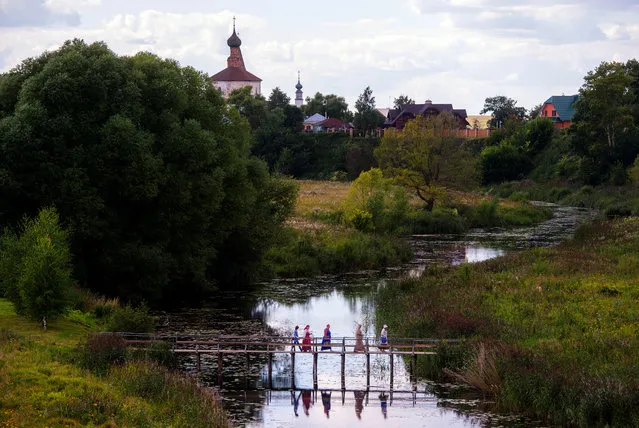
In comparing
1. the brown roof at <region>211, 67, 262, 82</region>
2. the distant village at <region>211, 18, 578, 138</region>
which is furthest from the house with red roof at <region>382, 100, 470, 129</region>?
the brown roof at <region>211, 67, 262, 82</region>

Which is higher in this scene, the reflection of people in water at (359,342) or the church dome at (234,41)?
the church dome at (234,41)

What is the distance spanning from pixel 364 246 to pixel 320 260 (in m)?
4.53

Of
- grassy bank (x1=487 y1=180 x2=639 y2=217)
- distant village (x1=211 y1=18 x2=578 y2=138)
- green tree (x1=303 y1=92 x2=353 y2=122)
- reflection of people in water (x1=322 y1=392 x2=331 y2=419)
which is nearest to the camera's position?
reflection of people in water (x1=322 y1=392 x2=331 y2=419)

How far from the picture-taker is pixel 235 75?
182 metres

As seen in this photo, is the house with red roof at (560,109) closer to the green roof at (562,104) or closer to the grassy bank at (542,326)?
the green roof at (562,104)

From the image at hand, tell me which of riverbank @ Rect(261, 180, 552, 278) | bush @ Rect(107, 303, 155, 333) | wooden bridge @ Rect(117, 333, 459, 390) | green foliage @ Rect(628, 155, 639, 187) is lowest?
wooden bridge @ Rect(117, 333, 459, 390)

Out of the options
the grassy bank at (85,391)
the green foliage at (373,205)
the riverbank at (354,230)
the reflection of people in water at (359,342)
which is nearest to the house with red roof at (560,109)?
the riverbank at (354,230)

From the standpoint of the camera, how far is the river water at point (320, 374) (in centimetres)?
2855

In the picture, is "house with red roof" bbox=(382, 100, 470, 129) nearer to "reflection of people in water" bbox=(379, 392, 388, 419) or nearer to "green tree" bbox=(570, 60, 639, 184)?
"green tree" bbox=(570, 60, 639, 184)

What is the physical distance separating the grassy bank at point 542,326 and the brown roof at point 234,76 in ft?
439

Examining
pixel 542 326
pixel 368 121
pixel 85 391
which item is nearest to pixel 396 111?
pixel 368 121

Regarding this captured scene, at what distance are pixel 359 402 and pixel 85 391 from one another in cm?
909

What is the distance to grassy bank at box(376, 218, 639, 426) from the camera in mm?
27219

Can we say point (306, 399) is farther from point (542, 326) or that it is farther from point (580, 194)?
point (580, 194)
